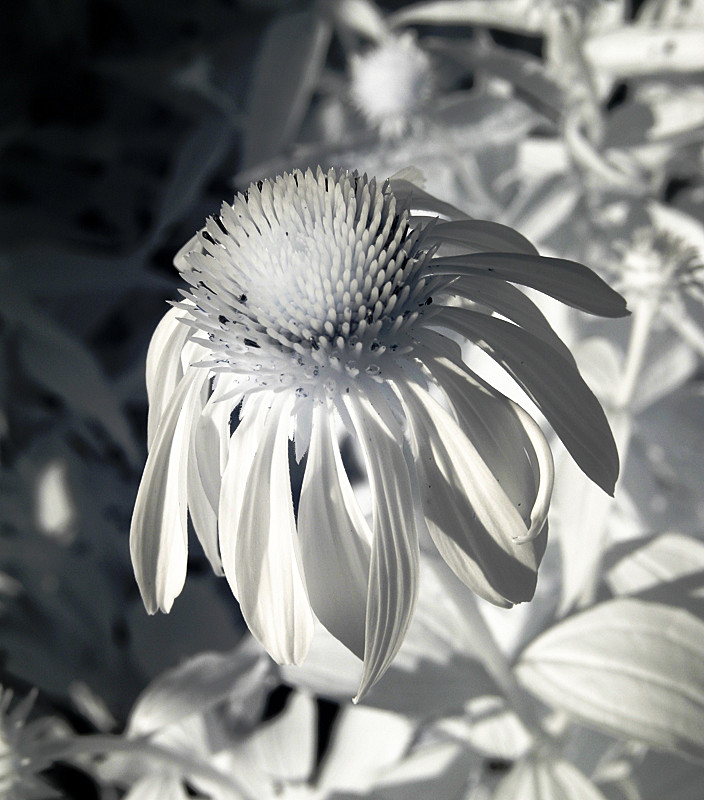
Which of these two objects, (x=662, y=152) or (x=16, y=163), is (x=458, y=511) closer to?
(x=662, y=152)

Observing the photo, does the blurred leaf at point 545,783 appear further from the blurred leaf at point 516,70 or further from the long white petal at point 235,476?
the blurred leaf at point 516,70

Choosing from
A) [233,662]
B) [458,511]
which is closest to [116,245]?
[233,662]

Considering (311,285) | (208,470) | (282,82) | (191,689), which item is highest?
(282,82)

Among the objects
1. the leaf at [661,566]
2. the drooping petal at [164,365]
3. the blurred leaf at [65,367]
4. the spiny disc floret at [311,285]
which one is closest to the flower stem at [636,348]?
the leaf at [661,566]

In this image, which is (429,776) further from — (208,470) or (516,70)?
(516,70)

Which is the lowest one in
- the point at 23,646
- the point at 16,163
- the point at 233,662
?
the point at 23,646

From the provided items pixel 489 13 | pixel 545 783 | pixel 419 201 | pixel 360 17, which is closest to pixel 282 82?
pixel 360 17
